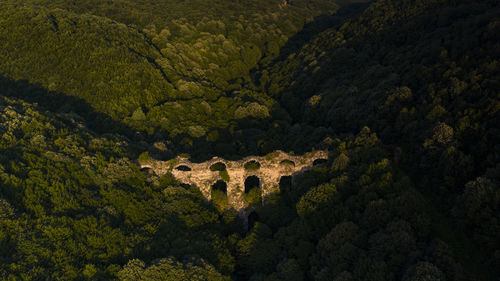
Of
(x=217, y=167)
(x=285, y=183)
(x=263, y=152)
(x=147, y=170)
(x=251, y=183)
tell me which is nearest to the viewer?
(x=217, y=167)

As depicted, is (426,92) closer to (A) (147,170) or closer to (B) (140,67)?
(A) (147,170)

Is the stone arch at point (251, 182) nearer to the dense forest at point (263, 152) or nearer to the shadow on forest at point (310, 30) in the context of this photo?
the dense forest at point (263, 152)

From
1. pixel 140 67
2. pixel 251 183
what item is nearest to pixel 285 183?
pixel 251 183

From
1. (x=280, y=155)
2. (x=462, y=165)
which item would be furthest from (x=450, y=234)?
(x=280, y=155)

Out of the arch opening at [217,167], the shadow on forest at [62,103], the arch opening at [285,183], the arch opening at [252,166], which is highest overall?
the arch opening at [252,166]

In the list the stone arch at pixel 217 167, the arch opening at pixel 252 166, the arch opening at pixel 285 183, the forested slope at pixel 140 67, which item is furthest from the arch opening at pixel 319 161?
the forested slope at pixel 140 67

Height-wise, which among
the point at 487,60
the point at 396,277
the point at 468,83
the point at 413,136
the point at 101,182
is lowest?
the point at 101,182

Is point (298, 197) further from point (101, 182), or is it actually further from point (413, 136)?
point (101, 182)
